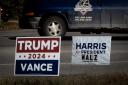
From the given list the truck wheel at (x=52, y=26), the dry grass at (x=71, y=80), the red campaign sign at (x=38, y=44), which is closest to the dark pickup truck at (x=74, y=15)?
the truck wheel at (x=52, y=26)

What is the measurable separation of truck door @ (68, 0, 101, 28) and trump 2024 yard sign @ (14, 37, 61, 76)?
7.45m

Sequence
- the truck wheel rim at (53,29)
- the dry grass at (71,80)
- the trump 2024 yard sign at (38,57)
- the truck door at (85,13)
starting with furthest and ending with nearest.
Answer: the truck wheel rim at (53,29) < the truck door at (85,13) < the dry grass at (71,80) < the trump 2024 yard sign at (38,57)

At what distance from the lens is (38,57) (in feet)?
29.5

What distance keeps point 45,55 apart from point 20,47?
0.42m

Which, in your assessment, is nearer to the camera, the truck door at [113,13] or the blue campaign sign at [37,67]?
the blue campaign sign at [37,67]

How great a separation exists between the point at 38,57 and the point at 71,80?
739 mm

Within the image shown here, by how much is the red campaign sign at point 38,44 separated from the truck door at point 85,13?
7.45 metres

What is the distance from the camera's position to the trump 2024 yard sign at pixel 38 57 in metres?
8.94

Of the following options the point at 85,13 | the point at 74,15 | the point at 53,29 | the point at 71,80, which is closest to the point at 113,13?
the point at 85,13

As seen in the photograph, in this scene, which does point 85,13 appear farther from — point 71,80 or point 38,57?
point 38,57

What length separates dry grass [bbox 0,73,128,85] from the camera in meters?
9.09

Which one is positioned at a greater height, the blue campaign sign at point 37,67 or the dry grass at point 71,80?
the blue campaign sign at point 37,67

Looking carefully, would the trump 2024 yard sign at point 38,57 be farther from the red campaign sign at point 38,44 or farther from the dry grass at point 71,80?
the dry grass at point 71,80

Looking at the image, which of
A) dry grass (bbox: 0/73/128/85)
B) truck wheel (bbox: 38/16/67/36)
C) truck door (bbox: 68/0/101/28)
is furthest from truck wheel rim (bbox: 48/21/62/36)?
dry grass (bbox: 0/73/128/85)
